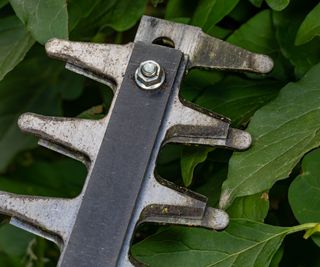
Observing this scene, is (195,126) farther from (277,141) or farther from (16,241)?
(16,241)

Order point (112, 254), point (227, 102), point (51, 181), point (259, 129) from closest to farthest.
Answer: point (112, 254) → point (259, 129) → point (227, 102) → point (51, 181)

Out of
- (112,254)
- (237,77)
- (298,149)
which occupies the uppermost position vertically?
(237,77)

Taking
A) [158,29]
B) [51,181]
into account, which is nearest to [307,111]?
[158,29]

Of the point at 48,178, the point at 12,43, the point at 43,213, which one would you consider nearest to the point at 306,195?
the point at 43,213

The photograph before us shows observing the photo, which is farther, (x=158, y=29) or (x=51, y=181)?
(x=51, y=181)

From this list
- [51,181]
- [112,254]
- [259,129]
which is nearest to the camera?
[112,254]

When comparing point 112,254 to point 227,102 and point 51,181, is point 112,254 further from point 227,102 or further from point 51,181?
point 51,181

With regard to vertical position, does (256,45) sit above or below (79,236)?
above

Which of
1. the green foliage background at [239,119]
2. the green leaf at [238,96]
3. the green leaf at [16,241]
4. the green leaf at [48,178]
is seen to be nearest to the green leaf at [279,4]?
the green foliage background at [239,119]
